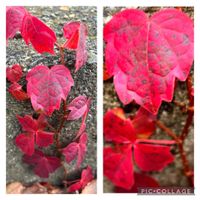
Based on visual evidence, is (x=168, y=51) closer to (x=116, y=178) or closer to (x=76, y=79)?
(x=76, y=79)

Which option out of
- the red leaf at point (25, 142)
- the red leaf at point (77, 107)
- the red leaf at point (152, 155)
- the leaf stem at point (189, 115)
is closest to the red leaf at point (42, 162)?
the red leaf at point (25, 142)

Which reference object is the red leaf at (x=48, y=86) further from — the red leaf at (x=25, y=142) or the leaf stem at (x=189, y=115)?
the leaf stem at (x=189, y=115)

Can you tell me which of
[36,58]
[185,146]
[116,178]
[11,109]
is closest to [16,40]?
[36,58]

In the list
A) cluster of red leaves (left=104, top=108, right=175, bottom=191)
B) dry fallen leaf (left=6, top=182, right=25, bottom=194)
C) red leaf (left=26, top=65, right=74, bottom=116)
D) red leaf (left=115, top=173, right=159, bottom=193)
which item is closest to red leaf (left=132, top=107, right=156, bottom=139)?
cluster of red leaves (left=104, top=108, right=175, bottom=191)

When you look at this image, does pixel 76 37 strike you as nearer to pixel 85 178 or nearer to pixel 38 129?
pixel 38 129

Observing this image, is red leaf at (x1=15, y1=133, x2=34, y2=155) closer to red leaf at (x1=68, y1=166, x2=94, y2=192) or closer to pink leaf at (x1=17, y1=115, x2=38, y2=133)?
pink leaf at (x1=17, y1=115, x2=38, y2=133)
